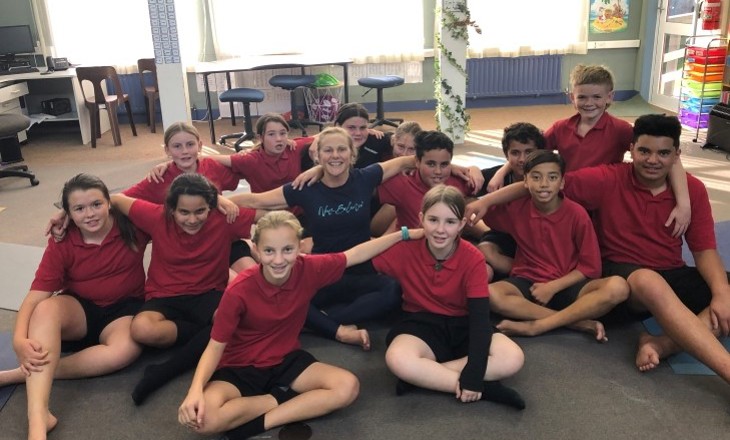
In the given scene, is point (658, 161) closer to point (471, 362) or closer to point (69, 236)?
point (471, 362)

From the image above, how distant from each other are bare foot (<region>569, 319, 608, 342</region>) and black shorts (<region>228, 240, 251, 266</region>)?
136 centimetres

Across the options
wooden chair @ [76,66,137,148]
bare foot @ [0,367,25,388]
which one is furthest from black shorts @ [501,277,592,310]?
wooden chair @ [76,66,137,148]

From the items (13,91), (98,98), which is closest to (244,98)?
(98,98)

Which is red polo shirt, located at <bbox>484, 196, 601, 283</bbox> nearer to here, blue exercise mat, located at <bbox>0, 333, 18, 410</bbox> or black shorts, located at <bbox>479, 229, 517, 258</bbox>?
black shorts, located at <bbox>479, 229, 517, 258</bbox>

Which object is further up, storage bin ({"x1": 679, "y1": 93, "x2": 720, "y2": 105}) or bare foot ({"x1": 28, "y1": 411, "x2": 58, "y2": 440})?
storage bin ({"x1": 679, "y1": 93, "x2": 720, "y2": 105})

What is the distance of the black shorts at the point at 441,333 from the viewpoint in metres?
2.00

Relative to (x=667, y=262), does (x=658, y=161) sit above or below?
above

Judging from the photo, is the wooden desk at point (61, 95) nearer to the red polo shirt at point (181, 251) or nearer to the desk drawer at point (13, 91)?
the desk drawer at point (13, 91)

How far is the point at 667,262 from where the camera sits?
2299 millimetres

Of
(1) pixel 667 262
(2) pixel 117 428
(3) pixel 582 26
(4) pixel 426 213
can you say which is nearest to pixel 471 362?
(4) pixel 426 213

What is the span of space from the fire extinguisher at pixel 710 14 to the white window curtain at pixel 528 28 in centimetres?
175

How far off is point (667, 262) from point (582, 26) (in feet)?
17.8

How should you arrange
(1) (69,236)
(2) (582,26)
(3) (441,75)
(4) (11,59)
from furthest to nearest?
1. (2) (582,26)
2. (4) (11,59)
3. (3) (441,75)
4. (1) (69,236)

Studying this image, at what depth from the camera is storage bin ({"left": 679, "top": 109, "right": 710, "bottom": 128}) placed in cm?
532
